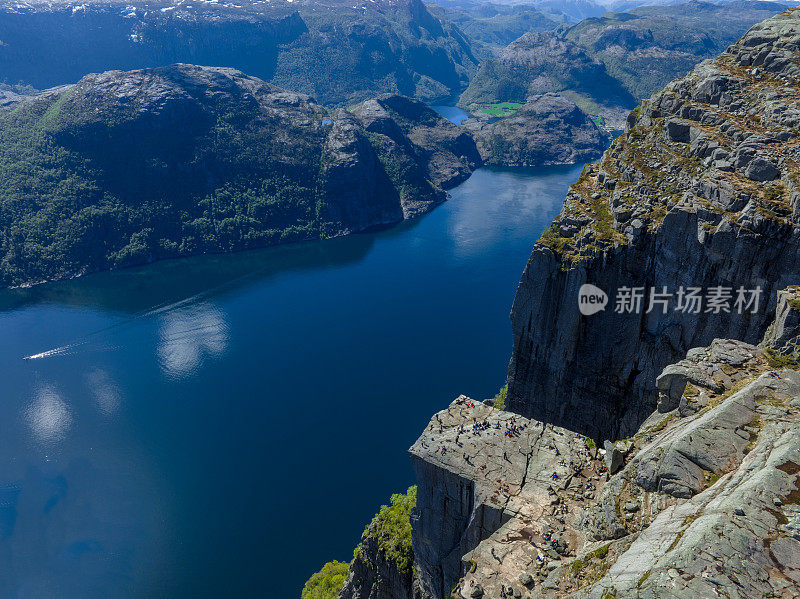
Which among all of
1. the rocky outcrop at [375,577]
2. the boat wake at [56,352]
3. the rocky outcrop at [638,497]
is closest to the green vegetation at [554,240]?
the rocky outcrop at [638,497]

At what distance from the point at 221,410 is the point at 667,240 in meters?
98.8

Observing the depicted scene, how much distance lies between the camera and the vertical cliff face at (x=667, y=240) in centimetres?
3906

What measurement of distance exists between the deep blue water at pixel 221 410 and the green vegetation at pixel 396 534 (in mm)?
37179

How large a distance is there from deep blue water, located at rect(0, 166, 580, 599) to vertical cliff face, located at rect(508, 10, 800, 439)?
173ft

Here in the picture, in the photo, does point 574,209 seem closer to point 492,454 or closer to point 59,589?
point 492,454

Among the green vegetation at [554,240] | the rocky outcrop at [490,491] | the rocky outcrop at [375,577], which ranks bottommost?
the rocky outcrop at [375,577]

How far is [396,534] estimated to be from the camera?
4725cm

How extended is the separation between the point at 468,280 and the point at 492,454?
13437 cm

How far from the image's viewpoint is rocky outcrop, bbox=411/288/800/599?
17.7 metres

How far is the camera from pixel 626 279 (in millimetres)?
46031

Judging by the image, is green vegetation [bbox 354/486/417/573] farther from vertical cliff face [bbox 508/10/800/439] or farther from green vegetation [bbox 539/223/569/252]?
green vegetation [bbox 539/223/569/252]

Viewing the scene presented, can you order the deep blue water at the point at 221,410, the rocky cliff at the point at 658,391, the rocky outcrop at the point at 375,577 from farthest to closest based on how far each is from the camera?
the deep blue water at the point at 221,410 < the rocky outcrop at the point at 375,577 < the rocky cliff at the point at 658,391

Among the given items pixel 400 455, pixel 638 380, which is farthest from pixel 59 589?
pixel 638 380

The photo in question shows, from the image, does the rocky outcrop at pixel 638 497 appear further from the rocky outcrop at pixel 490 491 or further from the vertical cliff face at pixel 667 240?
the vertical cliff face at pixel 667 240
